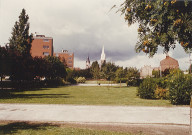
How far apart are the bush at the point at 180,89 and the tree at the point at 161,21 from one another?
8.03m

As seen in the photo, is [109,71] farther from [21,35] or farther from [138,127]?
[138,127]

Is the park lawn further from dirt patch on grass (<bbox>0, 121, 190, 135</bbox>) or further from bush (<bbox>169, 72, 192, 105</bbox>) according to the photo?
bush (<bbox>169, 72, 192, 105</bbox>)

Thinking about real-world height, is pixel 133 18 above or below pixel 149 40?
above

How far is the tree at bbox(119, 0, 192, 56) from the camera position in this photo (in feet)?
15.6

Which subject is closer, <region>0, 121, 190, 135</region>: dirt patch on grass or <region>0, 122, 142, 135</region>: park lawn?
<region>0, 122, 142, 135</region>: park lawn

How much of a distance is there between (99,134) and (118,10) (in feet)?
13.8

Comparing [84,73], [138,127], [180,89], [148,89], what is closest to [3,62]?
[148,89]

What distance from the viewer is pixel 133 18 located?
5613mm

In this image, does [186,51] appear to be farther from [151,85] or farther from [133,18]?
[151,85]

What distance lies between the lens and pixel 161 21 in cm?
487

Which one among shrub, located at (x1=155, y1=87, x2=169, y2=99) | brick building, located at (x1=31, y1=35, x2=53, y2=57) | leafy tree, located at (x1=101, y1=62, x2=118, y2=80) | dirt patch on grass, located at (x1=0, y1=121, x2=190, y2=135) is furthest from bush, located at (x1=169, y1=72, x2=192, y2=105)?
brick building, located at (x1=31, y1=35, x2=53, y2=57)

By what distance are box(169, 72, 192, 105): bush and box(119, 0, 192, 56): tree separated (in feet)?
26.3

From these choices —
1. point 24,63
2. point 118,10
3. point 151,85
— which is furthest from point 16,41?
point 118,10

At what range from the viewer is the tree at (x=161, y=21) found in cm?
475
